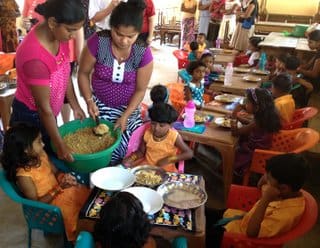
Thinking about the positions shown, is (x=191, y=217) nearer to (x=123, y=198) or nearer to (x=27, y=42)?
(x=123, y=198)

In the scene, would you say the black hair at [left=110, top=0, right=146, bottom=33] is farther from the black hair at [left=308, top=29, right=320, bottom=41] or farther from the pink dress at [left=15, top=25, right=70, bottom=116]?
the black hair at [left=308, top=29, right=320, bottom=41]

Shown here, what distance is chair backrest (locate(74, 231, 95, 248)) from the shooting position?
4.20 ft

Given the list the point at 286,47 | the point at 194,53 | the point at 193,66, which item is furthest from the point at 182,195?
the point at 286,47

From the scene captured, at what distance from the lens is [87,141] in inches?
73.9

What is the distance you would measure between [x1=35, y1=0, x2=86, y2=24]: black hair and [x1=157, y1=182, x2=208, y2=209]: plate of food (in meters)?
0.92

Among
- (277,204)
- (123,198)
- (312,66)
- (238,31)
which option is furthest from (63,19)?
(238,31)

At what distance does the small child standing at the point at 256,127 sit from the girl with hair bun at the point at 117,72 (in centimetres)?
84

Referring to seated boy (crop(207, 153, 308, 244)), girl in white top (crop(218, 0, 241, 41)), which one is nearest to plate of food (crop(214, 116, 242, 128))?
seated boy (crop(207, 153, 308, 244))

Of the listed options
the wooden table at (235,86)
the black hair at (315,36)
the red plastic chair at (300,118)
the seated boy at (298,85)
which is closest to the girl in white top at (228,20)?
the black hair at (315,36)

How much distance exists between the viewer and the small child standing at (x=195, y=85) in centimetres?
321

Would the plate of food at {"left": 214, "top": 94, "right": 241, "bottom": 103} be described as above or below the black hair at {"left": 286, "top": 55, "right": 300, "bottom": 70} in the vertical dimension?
below

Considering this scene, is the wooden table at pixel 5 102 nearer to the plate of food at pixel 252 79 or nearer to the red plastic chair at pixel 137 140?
the red plastic chair at pixel 137 140

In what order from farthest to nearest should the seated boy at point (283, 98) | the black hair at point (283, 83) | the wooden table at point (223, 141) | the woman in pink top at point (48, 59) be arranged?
1. the black hair at point (283, 83)
2. the seated boy at point (283, 98)
3. the wooden table at point (223, 141)
4. the woman in pink top at point (48, 59)

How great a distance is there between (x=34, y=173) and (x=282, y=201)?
1263 millimetres
